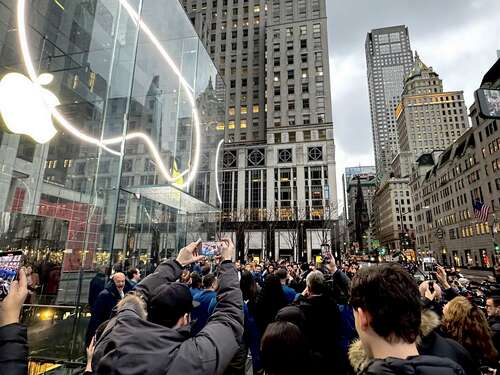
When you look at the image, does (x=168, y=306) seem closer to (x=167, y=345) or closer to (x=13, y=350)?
(x=167, y=345)

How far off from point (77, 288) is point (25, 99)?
4667mm

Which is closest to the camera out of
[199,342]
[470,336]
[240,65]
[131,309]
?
[199,342]

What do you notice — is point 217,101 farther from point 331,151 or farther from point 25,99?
point 331,151

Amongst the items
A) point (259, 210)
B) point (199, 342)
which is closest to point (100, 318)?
point (199, 342)

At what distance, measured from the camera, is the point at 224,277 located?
212 centimetres

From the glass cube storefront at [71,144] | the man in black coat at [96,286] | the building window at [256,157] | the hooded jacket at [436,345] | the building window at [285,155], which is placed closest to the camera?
the hooded jacket at [436,345]

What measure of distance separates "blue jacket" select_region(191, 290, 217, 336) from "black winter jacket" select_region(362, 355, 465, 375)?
370cm

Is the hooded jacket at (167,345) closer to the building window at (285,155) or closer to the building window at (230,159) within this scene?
the building window at (285,155)

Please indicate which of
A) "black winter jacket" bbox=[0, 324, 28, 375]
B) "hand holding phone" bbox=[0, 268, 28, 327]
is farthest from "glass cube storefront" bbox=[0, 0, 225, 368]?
"black winter jacket" bbox=[0, 324, 28, 375]

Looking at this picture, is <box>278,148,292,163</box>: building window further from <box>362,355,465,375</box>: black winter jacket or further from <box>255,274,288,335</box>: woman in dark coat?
<box>362,355,465,375</box>: black winter jacket

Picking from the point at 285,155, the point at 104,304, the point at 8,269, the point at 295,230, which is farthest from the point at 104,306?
the point at 285,155

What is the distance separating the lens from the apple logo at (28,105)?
5.70m

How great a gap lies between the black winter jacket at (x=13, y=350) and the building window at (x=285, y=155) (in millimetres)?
57862

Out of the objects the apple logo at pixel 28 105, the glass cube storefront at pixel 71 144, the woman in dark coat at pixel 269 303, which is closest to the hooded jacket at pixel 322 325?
the woman in dark coat at pixel 269 303
